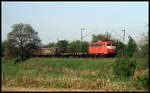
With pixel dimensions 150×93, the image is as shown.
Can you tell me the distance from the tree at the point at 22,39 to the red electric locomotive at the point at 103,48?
66.5 ft

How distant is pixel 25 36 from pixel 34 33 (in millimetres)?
2930

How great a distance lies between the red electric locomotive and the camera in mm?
36906

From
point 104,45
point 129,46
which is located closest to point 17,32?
point 104,45

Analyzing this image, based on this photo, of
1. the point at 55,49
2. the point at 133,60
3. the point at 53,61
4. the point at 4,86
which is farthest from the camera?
the point at 55,49

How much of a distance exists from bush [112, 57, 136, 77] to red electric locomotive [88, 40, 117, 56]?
17367mm

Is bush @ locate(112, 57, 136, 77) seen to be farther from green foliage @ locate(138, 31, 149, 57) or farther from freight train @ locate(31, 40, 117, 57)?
freight train @ locate(31, 40, 117, 57)

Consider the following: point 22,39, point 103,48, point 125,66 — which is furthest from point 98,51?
point 22,39

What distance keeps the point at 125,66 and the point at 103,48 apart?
59.8 ft

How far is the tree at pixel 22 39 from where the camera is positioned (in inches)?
2055

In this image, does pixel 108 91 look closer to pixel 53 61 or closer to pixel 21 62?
pixel 53 61

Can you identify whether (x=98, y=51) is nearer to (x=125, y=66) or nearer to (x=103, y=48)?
(x=103, y=48)

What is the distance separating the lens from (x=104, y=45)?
121ft

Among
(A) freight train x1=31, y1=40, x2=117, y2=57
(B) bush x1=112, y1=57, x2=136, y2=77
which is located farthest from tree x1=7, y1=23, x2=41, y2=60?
(B) bush x1=112, y1=57, x2=136, y2=77

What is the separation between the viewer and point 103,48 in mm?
37031
